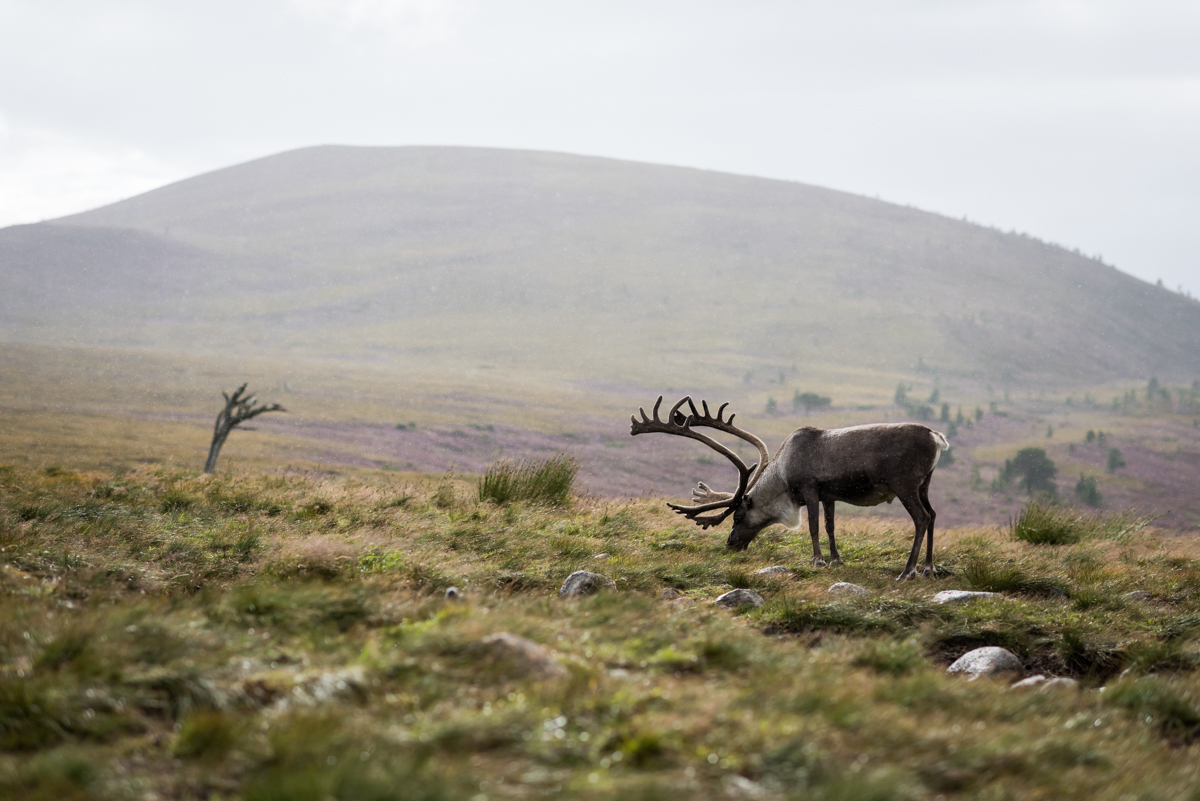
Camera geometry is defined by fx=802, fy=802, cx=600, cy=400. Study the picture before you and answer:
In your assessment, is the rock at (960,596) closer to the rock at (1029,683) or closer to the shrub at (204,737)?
the rock at (1029,683)

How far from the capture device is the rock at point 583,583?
7.11 metres

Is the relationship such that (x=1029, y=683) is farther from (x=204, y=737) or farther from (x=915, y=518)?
(x=204, y=737)

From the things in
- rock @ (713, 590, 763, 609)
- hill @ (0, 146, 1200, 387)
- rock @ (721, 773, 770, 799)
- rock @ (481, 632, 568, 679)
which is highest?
hill @ (0, 146, 1200, 387)

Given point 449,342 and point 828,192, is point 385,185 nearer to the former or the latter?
point 449,342

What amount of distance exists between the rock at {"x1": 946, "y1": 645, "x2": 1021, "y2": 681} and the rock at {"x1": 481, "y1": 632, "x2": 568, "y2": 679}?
3166mm

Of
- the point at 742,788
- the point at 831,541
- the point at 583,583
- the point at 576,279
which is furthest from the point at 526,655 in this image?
the point at 576,279

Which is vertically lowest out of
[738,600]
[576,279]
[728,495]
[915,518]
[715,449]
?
[738,600]

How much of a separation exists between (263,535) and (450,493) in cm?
402

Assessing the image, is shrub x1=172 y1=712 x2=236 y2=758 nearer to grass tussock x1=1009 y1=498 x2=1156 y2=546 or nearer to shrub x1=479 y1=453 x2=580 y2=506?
shrub x1=479 y1=453 x2=580 y2=506

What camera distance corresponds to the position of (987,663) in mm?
5773

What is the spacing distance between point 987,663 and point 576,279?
131m

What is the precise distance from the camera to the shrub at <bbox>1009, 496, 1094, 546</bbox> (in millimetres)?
11414

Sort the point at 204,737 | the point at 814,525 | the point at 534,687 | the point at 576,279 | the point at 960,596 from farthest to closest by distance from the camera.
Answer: the point at 576,279
the point at 814,525
the point at 960,596
the point at 534,687
the point at 204,737

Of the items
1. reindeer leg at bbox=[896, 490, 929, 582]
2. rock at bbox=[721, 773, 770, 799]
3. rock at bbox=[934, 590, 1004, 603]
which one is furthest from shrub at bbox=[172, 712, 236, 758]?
reindeer leg at bbox=[896, 490, 929, 582]
